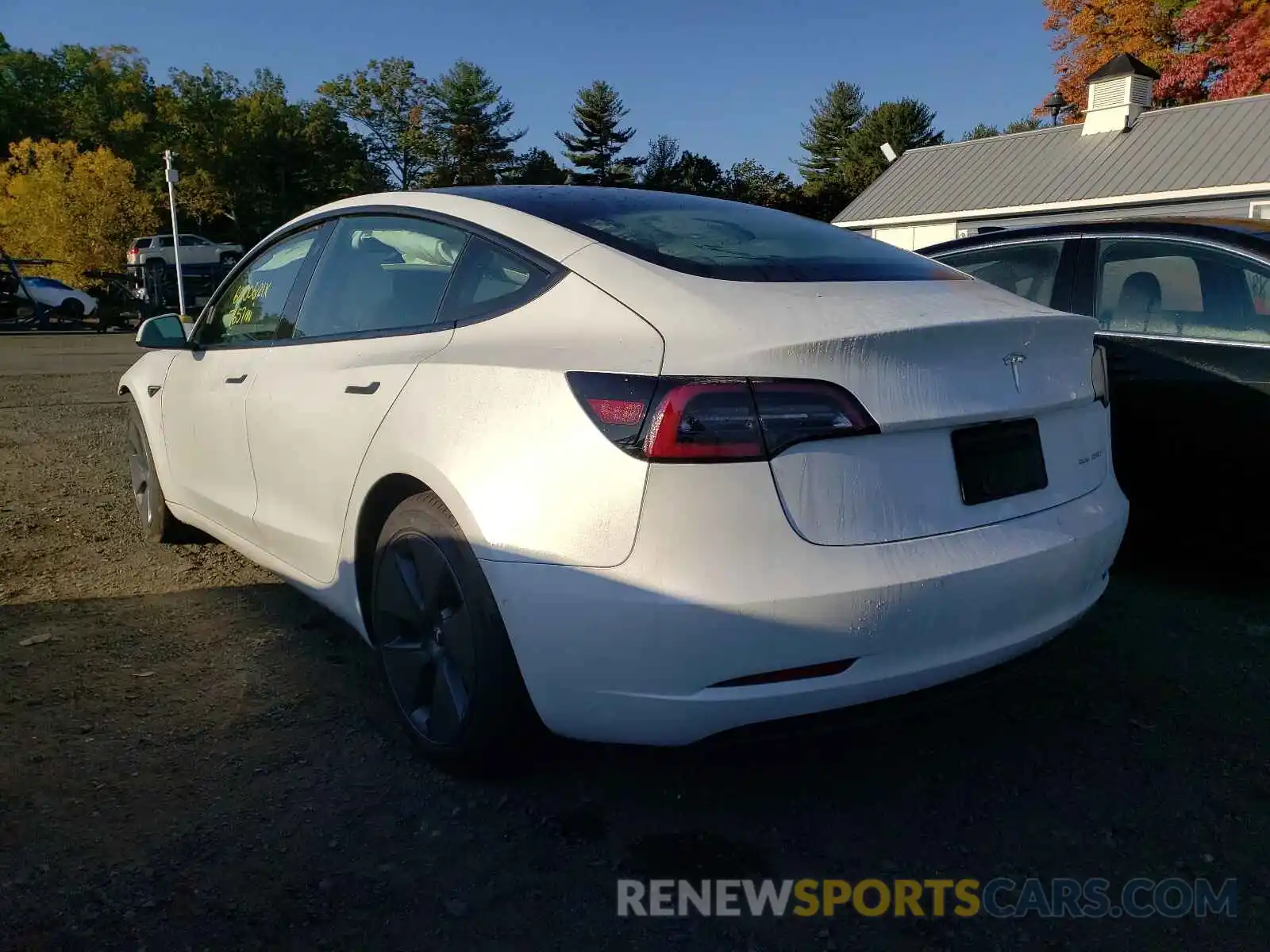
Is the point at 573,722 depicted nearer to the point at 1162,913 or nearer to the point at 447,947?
the point at 447,947

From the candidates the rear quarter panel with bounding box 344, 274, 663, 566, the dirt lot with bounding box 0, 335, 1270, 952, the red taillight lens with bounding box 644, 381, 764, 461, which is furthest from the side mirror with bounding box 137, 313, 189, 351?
the red taillight lens with bounding box 644, 381, 764, 461

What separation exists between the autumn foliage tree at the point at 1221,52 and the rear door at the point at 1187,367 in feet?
107

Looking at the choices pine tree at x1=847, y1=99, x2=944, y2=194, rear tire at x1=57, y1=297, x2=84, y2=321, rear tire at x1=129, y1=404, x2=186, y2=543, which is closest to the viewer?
rear tire at x1=129, y1=404, x2=186, y2=543

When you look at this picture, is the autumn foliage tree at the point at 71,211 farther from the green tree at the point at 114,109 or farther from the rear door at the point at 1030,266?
the rear door at the point at 1030,266

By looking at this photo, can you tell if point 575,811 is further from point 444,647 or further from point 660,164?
point 660,164

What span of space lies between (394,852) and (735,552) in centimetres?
108

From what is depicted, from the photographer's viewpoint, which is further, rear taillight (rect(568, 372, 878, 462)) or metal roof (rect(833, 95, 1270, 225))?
metal roof (rect(833, 95, 1270, 225))

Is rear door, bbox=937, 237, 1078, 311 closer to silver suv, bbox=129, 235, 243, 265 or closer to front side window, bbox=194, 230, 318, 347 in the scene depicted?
front side window, bbox=194, 230, 318, 347

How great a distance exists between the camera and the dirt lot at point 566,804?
80.4 inches

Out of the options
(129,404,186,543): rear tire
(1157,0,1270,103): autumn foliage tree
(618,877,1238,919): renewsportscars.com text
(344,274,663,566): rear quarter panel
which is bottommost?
(618,877,1238,919): renewsportscars.com text

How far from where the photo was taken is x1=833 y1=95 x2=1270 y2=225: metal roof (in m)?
Result: 21.2

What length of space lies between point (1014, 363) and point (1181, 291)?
7.34ft

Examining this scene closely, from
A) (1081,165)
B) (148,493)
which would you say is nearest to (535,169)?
(1081,165)

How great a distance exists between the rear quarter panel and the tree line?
29.5 metres
